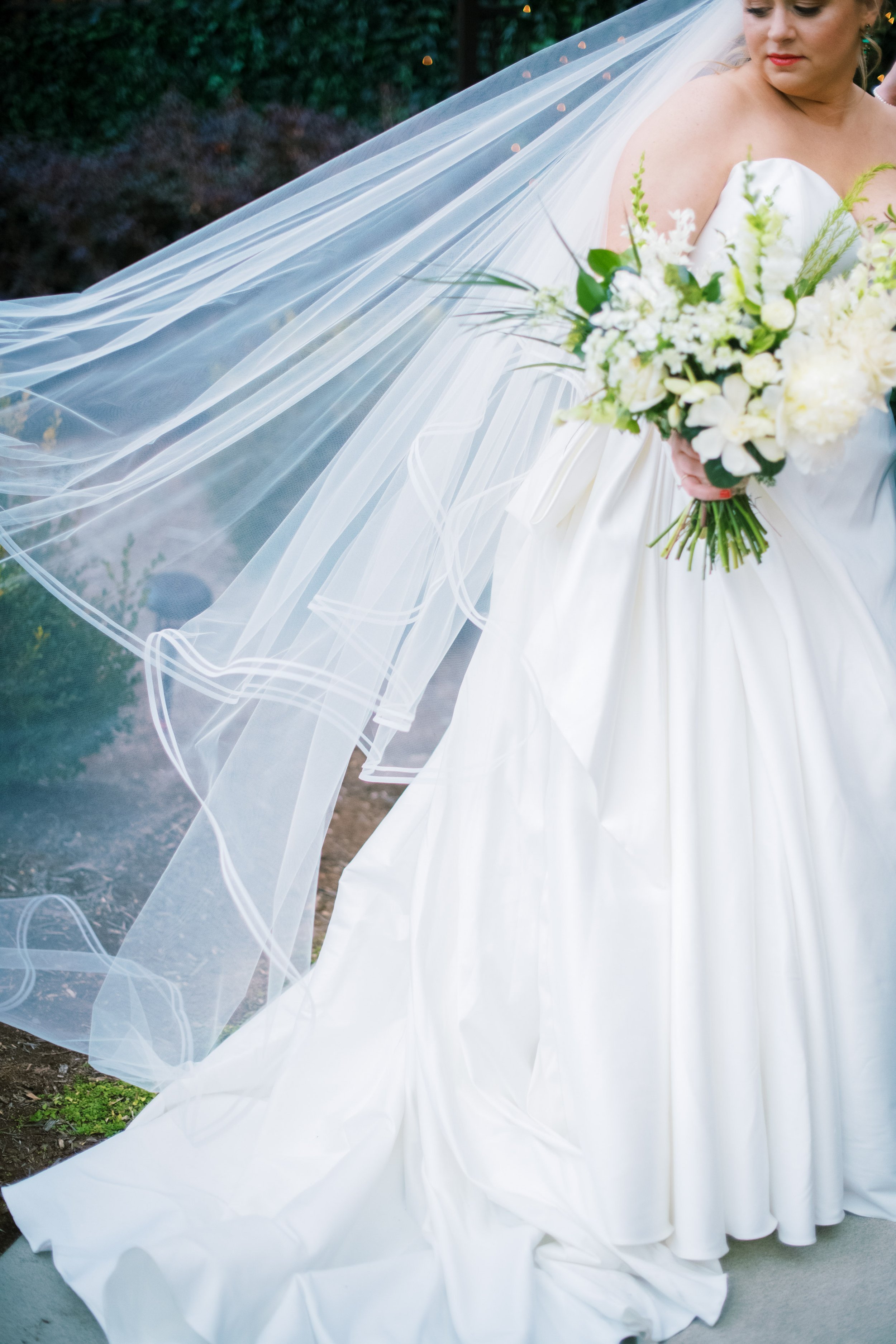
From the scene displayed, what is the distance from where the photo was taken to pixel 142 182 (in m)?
5.52

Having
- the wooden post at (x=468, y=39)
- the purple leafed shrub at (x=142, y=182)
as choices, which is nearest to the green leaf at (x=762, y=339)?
the wooden post at (x=468, y=39)

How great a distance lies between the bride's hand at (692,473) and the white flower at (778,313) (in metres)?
0.25

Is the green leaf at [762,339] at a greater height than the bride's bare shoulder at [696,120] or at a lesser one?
lesser

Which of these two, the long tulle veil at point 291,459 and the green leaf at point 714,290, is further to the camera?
the long tulle veil at point 291,459

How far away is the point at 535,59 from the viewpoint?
2.43m

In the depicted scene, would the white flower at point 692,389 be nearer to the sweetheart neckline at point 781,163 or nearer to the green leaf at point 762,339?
the green leaf at point 762,339

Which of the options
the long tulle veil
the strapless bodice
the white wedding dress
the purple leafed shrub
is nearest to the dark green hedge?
the purple leafed shrub

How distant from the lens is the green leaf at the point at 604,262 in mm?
1788

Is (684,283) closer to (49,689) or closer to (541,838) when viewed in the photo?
(541,838)

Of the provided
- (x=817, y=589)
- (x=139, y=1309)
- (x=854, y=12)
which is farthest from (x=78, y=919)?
(x=854, y=12)

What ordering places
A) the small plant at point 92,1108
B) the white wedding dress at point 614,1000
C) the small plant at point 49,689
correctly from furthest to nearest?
the small plant at point 92,1108
the small plant at point 49,689
the white wedding dress at point 614,1000

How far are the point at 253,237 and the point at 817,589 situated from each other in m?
1.42

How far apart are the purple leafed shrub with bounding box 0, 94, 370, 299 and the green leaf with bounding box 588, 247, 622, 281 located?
14.0 feet

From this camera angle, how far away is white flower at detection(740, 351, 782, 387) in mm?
1700
